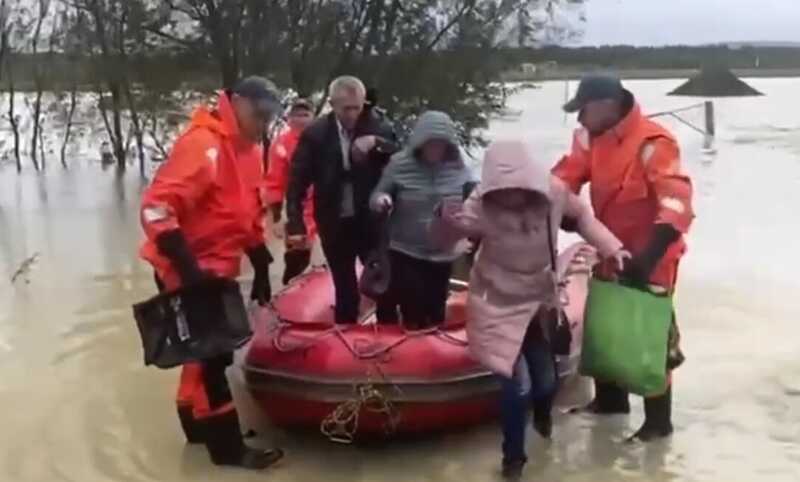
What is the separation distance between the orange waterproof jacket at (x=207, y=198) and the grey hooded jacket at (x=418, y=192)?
2.26 feet

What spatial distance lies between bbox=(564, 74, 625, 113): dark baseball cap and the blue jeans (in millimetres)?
1020

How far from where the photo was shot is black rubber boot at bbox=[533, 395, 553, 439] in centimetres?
574

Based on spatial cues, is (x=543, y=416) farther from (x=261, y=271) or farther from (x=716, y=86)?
(x=716, y=86)

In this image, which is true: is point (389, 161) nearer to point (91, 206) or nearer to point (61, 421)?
point (61, 421)

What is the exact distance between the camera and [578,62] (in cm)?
2125

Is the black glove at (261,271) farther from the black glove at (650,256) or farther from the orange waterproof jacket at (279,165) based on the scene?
→ the orange waterproof jacket at (279,165)

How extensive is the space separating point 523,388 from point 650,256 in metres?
0.75

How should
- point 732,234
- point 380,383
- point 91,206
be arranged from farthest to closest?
point 91,206, point 732,234, point 380,383

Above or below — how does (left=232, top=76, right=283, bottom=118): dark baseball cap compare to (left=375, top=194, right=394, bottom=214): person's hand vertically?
above

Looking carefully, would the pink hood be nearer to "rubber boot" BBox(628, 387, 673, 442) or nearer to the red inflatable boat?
the red inflatable boat

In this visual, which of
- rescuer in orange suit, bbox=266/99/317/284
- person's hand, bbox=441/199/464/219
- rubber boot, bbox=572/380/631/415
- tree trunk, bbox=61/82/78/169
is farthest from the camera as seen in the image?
tree trunk, bbox=61/82/78/169

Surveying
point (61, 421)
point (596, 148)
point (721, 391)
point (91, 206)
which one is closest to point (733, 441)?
point (721, 391)

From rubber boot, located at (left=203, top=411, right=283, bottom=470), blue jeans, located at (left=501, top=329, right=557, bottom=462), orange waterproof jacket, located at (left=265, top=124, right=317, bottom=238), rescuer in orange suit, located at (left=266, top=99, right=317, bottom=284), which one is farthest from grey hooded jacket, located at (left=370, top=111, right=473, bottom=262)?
orange waterproof jacket, located at (left=265, top=124, right=317, bottom=238)

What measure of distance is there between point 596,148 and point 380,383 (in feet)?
4.49
